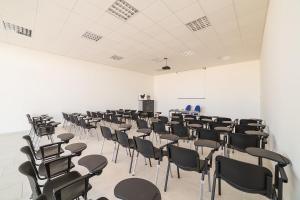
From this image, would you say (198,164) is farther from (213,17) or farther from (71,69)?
(71,69)

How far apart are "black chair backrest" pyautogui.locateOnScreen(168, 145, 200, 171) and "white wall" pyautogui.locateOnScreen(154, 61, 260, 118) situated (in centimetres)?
776

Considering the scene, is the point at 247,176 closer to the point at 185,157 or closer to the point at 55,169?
the point at 185,157

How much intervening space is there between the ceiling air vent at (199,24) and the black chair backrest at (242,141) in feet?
10.2

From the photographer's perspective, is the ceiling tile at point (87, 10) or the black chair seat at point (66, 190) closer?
the black chair seat at point (66, 190)

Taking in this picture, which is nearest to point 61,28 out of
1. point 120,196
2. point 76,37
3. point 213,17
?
point 76,37

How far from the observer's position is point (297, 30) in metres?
1.54

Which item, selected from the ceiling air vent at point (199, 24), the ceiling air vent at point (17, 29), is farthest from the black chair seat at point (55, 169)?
the ceiling air vent at point (17, 29)

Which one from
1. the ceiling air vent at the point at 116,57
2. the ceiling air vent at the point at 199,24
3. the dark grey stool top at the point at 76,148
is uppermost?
the ceiling air vent at the point at 116,57

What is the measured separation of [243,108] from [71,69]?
31.6ft

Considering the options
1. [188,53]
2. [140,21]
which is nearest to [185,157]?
[140,21]

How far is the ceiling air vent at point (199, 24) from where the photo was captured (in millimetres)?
4100

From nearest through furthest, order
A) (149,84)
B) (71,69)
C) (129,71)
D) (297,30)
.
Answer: (297,30) → (71,69) → (129,71) → (149,84)

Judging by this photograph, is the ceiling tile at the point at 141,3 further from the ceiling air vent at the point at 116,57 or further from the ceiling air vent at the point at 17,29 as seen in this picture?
the ceiling air vent at the point at 116,57

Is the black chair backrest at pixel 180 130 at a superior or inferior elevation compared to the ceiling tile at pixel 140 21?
inferior
